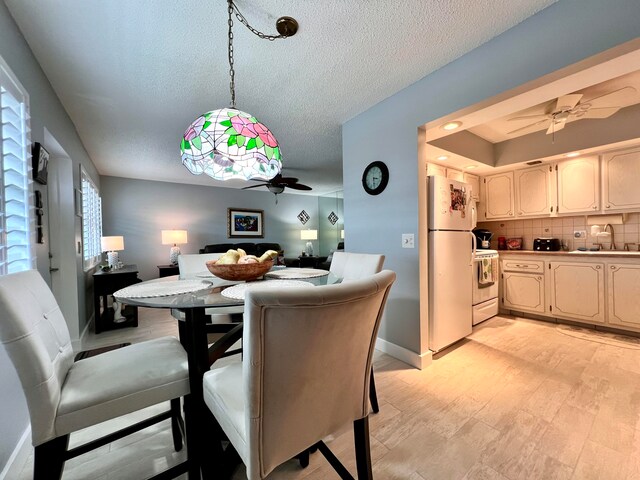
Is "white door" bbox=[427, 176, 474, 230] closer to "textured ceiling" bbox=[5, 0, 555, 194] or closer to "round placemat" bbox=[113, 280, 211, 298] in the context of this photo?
"textured ceiling" bbox=[5, 0, 555, 194]

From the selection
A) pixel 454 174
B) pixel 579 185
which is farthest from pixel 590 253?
pixel 454 174

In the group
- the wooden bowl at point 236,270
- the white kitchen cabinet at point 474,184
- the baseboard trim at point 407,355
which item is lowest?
the baseboard trim at point 407,355

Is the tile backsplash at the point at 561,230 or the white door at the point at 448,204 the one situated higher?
the white door at the point at 448,204

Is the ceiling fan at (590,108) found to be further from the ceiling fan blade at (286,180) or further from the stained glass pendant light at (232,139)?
the ceiling fan blade at (286,180)

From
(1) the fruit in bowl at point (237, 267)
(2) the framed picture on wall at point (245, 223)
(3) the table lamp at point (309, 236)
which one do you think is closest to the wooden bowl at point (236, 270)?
(1) the fruit in bowl at point (237, 267)

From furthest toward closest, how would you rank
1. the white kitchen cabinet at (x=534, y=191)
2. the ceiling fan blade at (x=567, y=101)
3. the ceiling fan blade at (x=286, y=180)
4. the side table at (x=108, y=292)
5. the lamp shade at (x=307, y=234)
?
the lamp shade at (x=307, y=234), the ceiling fan blade at (x=286, y=180), the white kitchen cabinet at (x=534, y=191), the side table at (x=108, y=292), the ceiling fan blade at (x=567, y=101)

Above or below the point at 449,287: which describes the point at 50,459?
below

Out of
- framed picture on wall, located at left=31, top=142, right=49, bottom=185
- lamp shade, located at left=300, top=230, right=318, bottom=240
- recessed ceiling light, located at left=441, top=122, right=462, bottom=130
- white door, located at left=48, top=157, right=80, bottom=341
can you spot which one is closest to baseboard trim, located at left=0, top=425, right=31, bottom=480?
framed picture on wall, located at left=31, top=142, right=49, bottom=185

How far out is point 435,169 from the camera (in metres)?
3.06

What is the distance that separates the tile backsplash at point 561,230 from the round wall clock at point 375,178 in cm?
256

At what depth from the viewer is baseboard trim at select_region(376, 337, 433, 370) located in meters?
2.20

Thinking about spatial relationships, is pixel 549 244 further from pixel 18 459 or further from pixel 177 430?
pixel 18 459

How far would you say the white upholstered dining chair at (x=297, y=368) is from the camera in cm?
69

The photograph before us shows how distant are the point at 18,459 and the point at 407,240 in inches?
104
